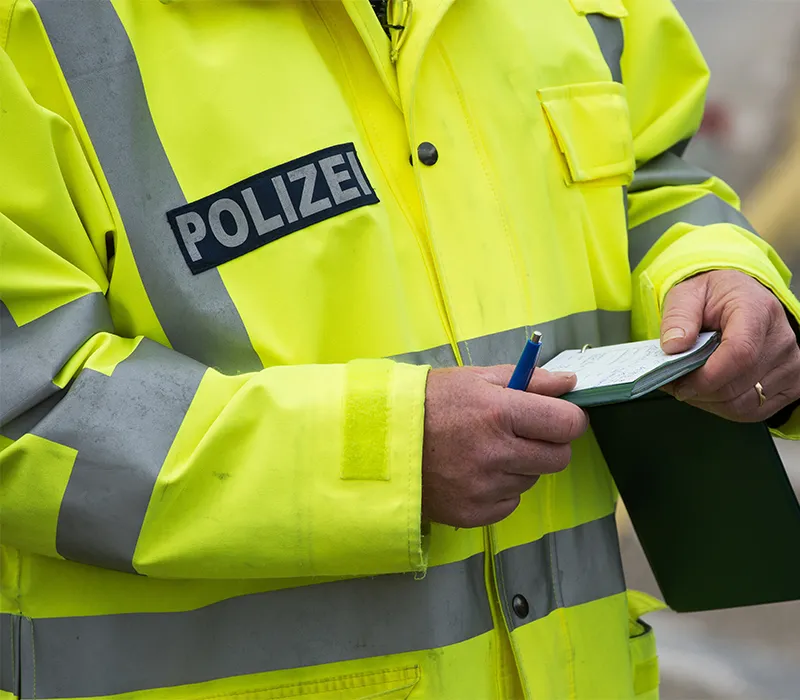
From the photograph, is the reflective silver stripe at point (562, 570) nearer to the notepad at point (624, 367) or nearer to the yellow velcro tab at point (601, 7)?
the notepad at point (624, 367)

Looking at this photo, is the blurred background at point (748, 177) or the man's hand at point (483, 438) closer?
the man's hand at point (483, 438)

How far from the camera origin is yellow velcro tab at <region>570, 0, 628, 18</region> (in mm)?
1654

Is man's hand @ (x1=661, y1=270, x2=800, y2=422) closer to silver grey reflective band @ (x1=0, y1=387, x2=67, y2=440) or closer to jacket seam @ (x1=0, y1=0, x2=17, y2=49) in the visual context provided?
silver grey reflective band @ (x1=0, y1=387, x2=67, y2=440)

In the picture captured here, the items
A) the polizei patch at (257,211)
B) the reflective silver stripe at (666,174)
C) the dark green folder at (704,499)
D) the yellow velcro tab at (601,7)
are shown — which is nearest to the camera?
the polizei patch at (257,211)

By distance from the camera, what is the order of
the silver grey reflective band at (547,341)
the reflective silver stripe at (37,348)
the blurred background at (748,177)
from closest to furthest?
the reflective silver stripe at (37,348)
the silver grey reflective band at (547,341)
the blurred background at (748,177)

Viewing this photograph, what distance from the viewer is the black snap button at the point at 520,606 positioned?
1.42 meters

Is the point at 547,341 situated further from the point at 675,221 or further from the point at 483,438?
the point at 675,221

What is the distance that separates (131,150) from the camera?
1267mm

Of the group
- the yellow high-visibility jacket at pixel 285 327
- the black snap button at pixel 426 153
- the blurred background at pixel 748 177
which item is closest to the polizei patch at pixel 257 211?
the yellow high-visibility jacket at pixel 285 327

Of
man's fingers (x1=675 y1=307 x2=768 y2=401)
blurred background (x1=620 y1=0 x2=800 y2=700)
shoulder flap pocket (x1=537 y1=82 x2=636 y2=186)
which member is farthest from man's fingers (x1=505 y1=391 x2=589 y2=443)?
blurred background (x1=620 y1=0 x2=800 y2=700)

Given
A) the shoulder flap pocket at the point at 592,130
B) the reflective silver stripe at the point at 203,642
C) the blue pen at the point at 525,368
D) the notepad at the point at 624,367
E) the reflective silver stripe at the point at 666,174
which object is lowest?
the reflective silver stripe at the point at 203,642

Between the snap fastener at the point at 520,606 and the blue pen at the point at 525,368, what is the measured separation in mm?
369

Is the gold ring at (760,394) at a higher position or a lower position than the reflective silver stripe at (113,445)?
lower

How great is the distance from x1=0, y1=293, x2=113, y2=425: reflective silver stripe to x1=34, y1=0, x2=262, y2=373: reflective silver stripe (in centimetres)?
10
